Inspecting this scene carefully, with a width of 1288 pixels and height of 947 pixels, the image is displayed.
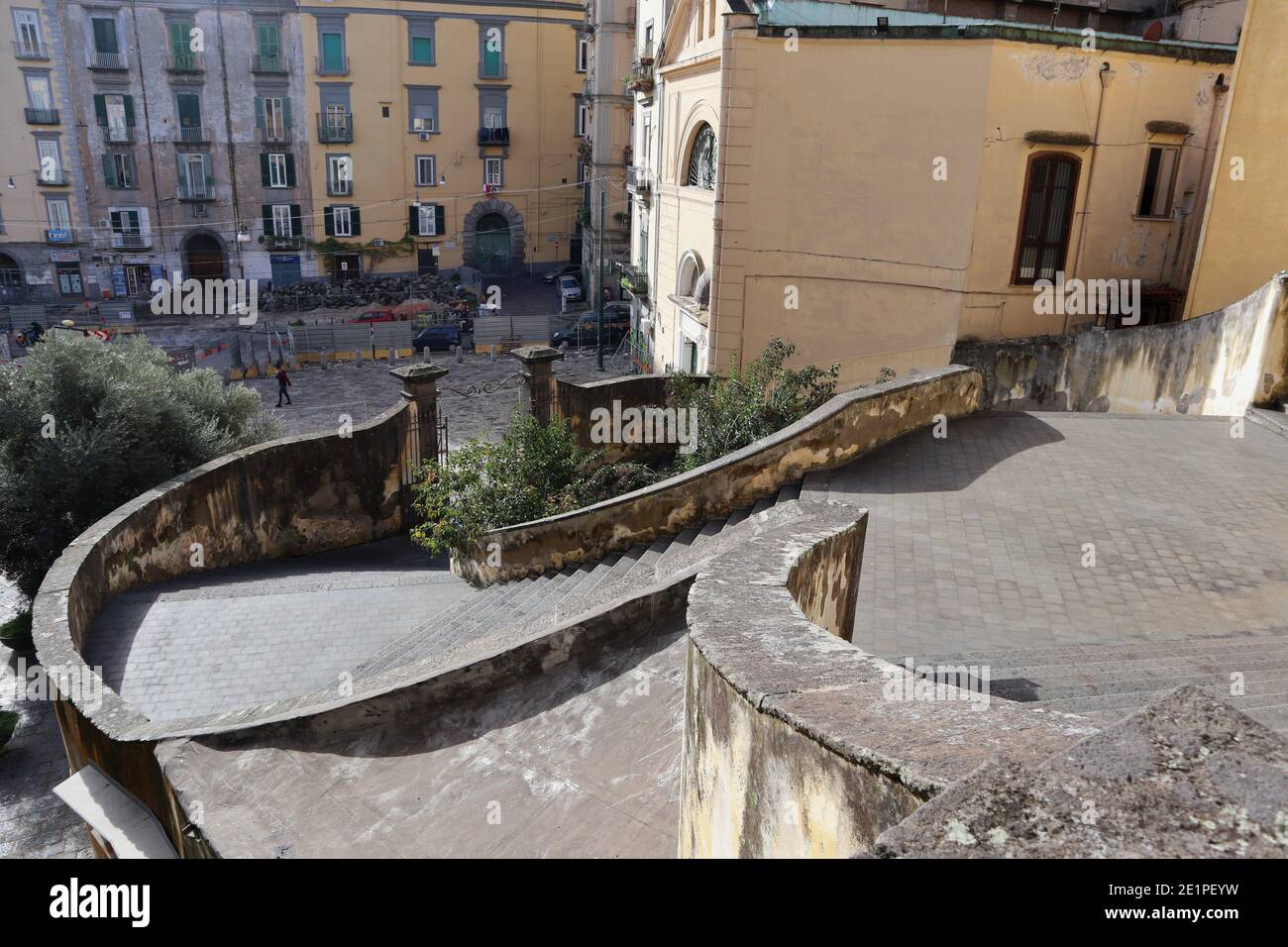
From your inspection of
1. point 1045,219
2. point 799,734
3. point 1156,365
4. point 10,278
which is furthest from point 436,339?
point 799,734

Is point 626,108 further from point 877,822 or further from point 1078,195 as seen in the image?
point 877,822

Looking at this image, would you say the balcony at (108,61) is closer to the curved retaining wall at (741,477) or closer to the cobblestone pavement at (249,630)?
the cobblestone pavement at (249,630)

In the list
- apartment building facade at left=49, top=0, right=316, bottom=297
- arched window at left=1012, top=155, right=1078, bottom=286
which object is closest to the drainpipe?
arched window at left=1012, top=155, right=1078, bottom=286

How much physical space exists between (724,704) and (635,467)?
9.43m

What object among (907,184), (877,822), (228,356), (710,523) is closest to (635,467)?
(710,523)

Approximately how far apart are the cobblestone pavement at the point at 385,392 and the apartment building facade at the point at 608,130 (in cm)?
608

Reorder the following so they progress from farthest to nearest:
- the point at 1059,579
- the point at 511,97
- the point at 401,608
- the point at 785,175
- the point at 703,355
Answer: the point at 511,97
the point at 703,355
the point at 785,175
the point at 401,608
the point at 1059,579

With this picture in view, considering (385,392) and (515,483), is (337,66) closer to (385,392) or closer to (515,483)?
(385,392)

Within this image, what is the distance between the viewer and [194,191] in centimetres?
3962

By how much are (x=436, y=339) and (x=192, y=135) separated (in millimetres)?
15318

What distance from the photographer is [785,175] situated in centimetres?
1591

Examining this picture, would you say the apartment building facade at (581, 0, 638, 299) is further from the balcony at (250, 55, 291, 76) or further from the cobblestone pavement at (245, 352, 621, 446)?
the balcony at (250, 55, 291, 76)

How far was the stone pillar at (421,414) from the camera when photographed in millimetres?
14344

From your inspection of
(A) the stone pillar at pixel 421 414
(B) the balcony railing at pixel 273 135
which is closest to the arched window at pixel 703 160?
(A) the stone pillar at pixel 421 414
